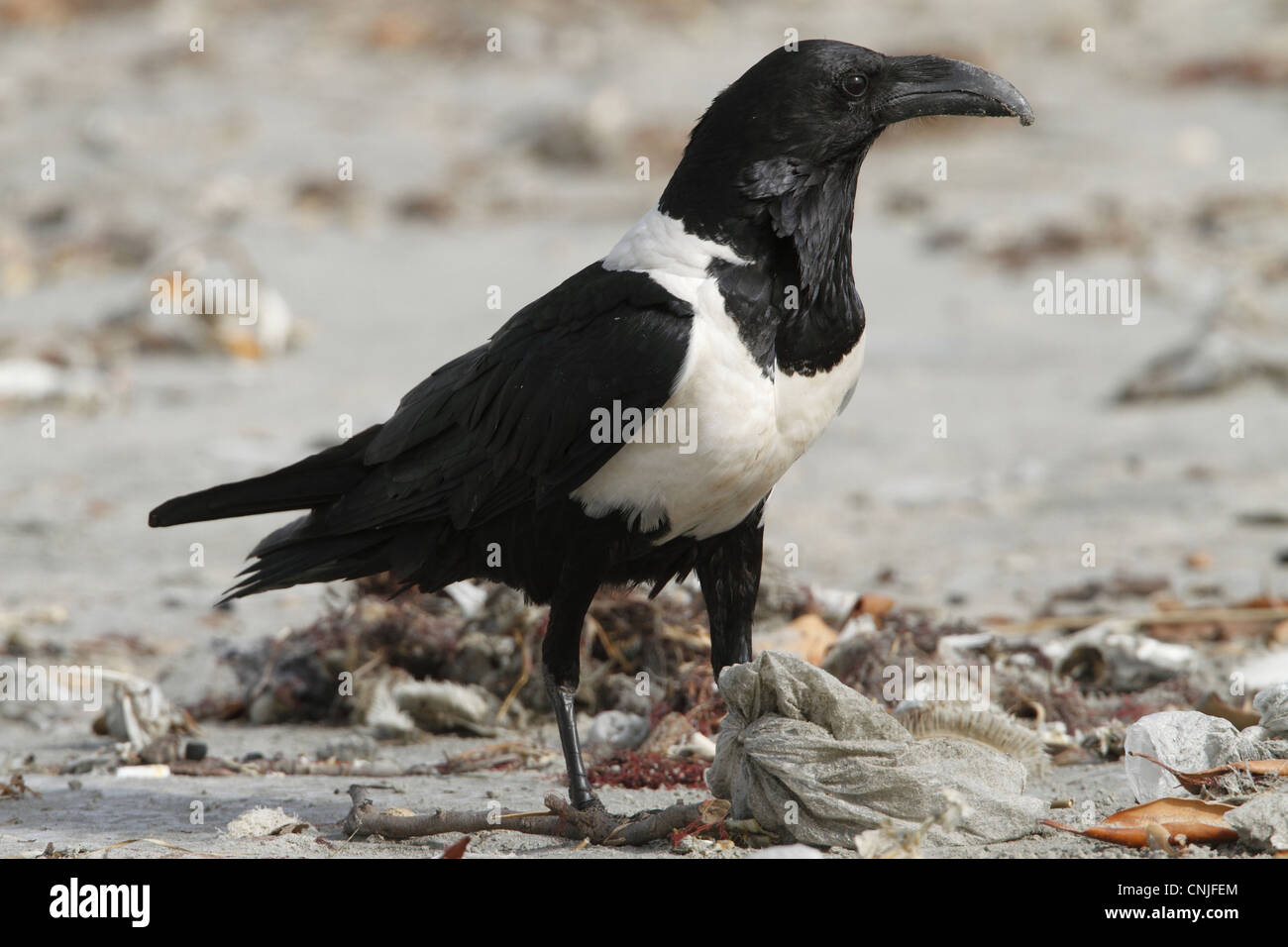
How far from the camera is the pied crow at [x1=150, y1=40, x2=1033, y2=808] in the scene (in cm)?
356

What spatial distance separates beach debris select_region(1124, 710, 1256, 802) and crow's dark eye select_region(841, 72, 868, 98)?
1583 mm

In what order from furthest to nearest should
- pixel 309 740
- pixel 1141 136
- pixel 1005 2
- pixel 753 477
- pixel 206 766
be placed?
1. pixel 1005 2
2. pixel 1141 136
3. pixel 309 740
4. pixel 206 766
5. pixel 753 477

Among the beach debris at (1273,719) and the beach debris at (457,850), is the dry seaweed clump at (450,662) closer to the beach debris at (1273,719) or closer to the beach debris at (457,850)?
the beach debris at (457,850)

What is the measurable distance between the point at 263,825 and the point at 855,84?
85.2 inches

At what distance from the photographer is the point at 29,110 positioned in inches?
655

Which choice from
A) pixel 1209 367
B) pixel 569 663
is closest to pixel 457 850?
pixel 569 663

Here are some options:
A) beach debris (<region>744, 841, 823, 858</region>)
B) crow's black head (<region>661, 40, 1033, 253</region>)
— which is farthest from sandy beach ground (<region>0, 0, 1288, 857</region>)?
crow's black head (<region>661, 40, 1033, 253</region>)

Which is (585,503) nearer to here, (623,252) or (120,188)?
(623,252)

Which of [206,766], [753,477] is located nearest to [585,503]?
[753,477]

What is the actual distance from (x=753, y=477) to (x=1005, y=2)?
729 inches

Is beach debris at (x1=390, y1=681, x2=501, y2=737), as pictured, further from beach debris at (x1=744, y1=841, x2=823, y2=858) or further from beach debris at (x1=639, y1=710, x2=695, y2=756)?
beach debris at (x1=744, y1=841, x2=823, y2=858)

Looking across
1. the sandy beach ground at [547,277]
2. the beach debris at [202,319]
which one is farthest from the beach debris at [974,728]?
the beach debris at [202,319]

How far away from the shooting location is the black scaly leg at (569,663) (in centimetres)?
372

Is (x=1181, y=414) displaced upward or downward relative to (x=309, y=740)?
upward
